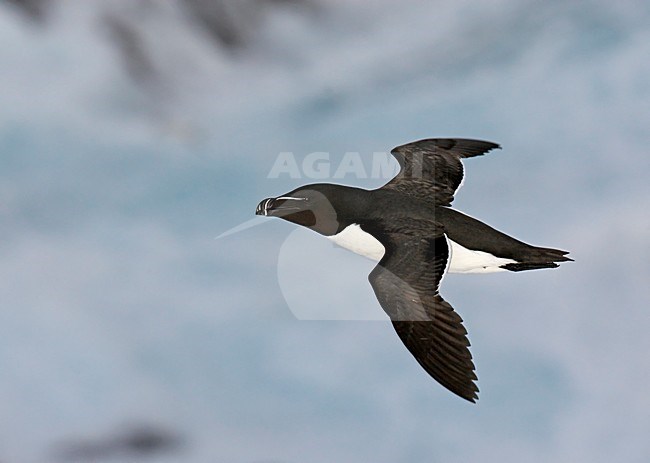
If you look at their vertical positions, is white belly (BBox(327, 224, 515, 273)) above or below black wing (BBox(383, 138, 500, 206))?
below

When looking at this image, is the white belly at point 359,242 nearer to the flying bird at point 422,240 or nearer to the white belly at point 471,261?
the flying bird at point 422,240

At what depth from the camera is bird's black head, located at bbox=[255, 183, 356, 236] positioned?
823 centimetres

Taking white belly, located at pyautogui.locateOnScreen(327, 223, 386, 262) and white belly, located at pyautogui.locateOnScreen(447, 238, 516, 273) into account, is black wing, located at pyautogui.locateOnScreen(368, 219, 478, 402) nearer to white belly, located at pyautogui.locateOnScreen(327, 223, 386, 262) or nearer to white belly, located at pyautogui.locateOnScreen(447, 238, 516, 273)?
white belly, located at pyautogui.locateOnScreen(327, 223, 386, 262)

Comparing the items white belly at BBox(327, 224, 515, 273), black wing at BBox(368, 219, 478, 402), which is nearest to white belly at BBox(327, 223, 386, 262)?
white belly at BBox(327, 224, 515, 273)

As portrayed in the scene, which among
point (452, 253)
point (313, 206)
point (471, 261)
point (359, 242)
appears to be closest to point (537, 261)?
point (471, 261)

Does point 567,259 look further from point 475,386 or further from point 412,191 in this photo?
point 475,386

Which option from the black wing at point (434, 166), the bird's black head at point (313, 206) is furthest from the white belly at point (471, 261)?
the bird's black head at point (313, 206)

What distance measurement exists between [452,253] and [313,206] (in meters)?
1.46

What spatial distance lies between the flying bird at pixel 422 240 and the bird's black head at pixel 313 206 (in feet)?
0.03

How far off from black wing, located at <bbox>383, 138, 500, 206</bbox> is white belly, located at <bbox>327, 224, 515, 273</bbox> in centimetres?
75

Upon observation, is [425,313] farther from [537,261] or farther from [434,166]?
[434,166]

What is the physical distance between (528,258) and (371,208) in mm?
1748

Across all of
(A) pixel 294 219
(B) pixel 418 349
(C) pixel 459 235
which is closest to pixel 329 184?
(A) pixel 294 219

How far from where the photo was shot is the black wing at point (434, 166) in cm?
881
